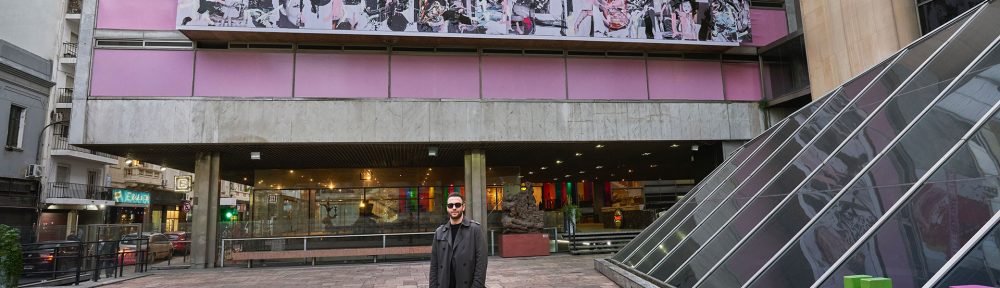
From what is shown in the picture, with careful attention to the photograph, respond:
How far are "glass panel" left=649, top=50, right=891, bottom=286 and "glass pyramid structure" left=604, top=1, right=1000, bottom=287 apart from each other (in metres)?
0.03

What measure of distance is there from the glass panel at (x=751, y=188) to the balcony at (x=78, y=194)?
30.6 meters

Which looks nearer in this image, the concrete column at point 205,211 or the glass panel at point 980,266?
the glass panel at point 980,266

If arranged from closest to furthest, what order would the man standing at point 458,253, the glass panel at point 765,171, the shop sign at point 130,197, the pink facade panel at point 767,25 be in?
the man standing at point 458,253
the glass panel at point 765,171
the pink facade panel at point 767,25
the shop sign at point 130,197

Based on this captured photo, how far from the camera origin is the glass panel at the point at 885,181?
4996 millimetres

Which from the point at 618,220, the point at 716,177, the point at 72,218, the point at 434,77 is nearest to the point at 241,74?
the point at 434,77

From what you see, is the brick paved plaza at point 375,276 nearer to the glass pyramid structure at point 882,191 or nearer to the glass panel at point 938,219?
the glass pyramid structure at point 882,191

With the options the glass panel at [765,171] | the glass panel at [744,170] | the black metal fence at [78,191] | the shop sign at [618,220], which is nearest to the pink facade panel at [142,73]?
the glass panel at [744,170]

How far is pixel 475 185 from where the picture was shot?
18078mm

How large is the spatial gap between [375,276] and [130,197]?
30.4 meters

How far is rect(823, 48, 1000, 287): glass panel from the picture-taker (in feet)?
13.5

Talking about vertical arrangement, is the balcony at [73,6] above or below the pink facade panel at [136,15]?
above

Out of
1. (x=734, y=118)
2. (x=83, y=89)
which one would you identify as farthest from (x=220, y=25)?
(x=734, y=118)

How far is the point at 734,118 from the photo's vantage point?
18422 millimetres

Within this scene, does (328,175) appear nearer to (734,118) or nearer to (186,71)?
(186,71)
